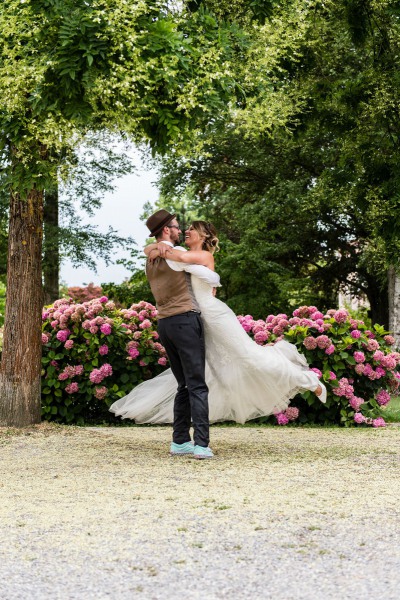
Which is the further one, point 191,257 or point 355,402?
point 355,402

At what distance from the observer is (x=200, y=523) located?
538 cm

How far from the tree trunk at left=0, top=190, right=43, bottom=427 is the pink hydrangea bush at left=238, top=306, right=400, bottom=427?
11.4 ft

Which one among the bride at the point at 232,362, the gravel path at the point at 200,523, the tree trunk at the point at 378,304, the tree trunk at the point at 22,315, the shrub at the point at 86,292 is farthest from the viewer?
the tree trunk at the point at 378,304

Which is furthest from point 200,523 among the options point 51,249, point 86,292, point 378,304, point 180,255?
point 378,304

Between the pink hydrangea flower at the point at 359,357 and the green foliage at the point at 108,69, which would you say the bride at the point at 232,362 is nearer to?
the green foliage at the point at 108,69

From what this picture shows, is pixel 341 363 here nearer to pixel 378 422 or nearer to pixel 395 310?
pixel 378 422

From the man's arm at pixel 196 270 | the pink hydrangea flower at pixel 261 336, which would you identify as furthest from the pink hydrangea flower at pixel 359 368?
the man's arm at pixel 196 270

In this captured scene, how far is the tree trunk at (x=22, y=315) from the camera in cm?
1046

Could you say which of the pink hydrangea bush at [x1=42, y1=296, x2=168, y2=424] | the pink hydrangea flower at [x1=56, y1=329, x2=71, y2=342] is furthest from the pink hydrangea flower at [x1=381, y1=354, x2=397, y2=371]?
the pink hydrangea flower at [x1=56, y1=329, x2=71, y2=342]

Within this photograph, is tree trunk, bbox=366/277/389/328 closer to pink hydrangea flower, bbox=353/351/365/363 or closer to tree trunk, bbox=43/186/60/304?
tree trunk, bbox=43/186/60/304

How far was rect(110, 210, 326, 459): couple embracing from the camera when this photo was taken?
7.83 m

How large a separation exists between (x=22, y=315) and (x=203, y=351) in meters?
3.33

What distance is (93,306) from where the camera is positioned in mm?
12500

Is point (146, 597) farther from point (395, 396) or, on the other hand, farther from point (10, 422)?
point (395, 396)
